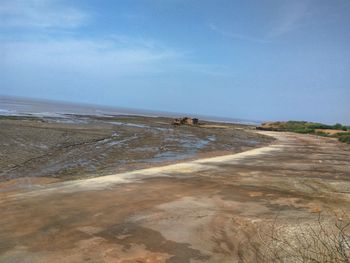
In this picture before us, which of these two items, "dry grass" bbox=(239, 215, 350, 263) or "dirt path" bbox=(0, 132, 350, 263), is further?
"dirt path" bbox=(0, 132, 350, 263)

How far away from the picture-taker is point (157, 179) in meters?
11.4

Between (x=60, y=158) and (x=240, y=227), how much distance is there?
35.1 ft

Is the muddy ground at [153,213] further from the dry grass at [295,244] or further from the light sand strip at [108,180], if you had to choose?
the dry grass at [295,244]

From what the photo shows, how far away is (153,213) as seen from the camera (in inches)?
296

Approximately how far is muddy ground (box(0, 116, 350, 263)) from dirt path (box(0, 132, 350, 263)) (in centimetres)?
1

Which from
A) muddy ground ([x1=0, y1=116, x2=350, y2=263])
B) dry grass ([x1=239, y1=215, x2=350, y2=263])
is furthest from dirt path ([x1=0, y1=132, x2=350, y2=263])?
dry grass ([x1=239, y1=215, x2=350, y2=263])

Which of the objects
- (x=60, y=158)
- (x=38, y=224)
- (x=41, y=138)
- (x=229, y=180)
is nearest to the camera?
(x=38, y=224)

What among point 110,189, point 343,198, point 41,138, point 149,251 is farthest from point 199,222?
point 41,138

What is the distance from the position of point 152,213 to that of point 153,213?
19mm

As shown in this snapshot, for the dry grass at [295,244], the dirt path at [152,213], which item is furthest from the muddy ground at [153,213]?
the dry grass at [295,244]

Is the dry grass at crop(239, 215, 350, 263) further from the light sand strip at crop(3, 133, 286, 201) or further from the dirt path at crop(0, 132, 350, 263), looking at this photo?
the light sand strip at crop(3, 133, 286, 201)

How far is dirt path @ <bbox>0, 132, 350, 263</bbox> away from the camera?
561cm

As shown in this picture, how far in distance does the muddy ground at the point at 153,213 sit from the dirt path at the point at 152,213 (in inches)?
0.6

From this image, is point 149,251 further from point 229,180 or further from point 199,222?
point 229,180
